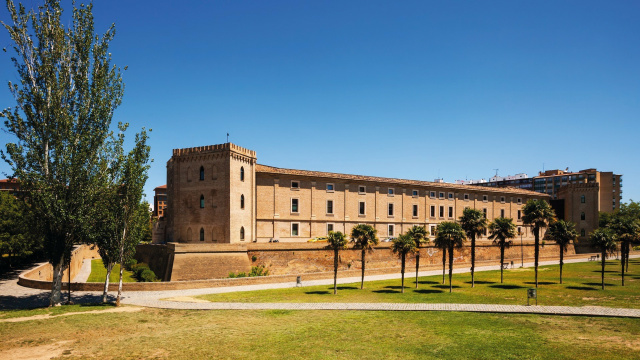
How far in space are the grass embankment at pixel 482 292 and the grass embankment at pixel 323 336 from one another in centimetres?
567

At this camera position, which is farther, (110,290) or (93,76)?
(110,290)

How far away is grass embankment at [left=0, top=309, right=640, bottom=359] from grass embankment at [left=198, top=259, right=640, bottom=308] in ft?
18.6

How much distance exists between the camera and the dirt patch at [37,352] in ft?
50.2

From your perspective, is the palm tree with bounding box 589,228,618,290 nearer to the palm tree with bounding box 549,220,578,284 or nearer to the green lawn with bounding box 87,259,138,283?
the palm tree with bounding box 549,220,578,284

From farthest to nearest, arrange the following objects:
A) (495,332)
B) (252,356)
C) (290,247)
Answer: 1. (290,247)
2. (495,332)
3. (252,356)

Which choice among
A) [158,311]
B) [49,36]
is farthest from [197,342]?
[49,36]

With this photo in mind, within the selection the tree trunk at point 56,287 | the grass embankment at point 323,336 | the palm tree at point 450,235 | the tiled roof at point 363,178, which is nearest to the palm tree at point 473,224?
the palm tree at point 450,235

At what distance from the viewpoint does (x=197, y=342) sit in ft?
56.7

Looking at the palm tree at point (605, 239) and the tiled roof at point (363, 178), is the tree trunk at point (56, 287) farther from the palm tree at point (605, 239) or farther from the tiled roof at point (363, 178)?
the palm tree at point (605, 239)

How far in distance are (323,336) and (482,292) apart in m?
19.0

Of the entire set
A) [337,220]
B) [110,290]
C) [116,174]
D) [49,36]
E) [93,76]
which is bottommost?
[110,290]

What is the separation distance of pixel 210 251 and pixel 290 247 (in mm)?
8155

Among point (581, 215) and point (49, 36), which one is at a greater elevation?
point (49, 36)

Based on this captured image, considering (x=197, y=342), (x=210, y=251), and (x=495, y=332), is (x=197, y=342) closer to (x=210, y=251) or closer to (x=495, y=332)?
(x=495, y=332)
